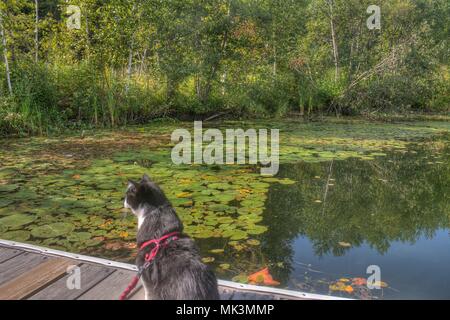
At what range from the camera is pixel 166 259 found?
188cm

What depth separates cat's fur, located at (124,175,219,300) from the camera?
175 centimetres

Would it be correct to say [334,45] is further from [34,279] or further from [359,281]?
[34,279]

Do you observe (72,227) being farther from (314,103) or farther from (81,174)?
(314,103)

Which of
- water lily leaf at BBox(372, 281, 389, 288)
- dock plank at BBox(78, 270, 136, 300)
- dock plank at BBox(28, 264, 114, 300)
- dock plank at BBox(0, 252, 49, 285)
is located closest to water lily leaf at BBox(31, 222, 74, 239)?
dock plank at BBox(0, 252, 49, 285)

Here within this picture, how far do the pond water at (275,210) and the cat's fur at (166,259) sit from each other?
3.52 feet

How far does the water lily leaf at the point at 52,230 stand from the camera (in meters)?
3.54

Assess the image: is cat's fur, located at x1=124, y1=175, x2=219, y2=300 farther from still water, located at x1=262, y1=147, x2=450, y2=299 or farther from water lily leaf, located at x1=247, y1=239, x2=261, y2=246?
A: water lily leaf, located at x1=247, y1=239, x2=261, y2=246

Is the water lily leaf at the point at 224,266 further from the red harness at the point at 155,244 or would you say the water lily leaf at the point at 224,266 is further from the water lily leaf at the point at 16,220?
the water lily leaf at the point at 16,220

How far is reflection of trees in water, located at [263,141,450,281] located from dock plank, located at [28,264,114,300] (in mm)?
1482

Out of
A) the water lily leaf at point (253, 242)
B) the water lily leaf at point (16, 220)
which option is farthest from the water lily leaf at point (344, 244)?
the water lily leaf at point (16, 220)

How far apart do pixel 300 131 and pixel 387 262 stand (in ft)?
25.1
